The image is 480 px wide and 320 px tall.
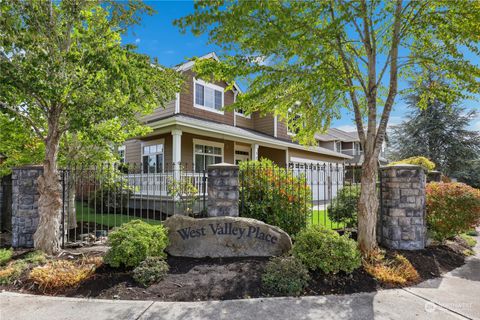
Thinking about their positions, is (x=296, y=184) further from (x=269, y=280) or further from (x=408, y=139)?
(x=408, y=139)

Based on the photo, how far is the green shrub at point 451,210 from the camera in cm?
608

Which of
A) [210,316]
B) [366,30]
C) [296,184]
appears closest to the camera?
[210,316]

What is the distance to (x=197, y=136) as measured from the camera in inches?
527

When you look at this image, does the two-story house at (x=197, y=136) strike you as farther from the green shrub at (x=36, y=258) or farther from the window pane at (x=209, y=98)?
A: the green shrub at (x=36, y=258)

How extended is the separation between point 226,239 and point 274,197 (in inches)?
73.6

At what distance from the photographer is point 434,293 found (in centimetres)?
408

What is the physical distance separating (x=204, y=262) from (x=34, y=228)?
411 cm

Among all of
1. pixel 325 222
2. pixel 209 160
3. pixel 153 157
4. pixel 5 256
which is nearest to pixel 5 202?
pixel 5 256

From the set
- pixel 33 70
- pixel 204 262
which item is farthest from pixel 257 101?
pixel 33 70

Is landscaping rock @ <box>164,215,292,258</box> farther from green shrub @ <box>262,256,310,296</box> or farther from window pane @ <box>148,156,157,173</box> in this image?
window pane @ <box>148,156,157,173</box>

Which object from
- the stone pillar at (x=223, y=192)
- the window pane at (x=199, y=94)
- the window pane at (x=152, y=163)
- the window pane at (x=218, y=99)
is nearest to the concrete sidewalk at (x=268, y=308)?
the stone pillar at (x=223, y=192)

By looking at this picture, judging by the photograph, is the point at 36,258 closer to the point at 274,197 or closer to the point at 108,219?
the point at 108,219

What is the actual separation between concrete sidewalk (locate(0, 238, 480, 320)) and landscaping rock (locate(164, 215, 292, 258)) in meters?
1.52

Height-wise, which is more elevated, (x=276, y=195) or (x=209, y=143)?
(x=209, y=143)
